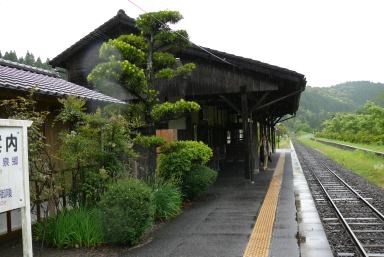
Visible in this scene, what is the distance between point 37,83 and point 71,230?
121 inches

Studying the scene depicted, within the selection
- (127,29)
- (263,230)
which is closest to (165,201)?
(263,230)

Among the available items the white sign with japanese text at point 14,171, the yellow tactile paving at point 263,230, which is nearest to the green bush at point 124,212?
the yellow tactile paving at point 263,230

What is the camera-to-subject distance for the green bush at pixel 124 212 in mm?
6484

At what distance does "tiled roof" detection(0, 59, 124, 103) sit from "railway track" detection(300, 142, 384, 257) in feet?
18.3

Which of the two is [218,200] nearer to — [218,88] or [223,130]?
[218,88]

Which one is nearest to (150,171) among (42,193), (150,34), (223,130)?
(150,34)

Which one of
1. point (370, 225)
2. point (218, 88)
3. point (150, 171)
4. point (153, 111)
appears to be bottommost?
point (370, 225)

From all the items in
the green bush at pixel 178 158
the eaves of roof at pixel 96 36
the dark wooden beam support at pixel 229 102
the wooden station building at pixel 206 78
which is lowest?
the green bush at pixel 178 158

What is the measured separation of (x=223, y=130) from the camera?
23312 mm

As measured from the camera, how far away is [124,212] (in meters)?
6.50

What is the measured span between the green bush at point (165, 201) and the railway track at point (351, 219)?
128 inches

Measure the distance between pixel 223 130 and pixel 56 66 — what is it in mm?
9917

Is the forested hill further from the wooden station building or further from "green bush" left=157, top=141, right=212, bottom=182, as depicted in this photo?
"green bush" left=157, top=141, right=212, bottom=182

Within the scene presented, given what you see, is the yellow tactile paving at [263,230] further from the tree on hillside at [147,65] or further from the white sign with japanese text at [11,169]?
the white sign with japanese text at [11,169]
